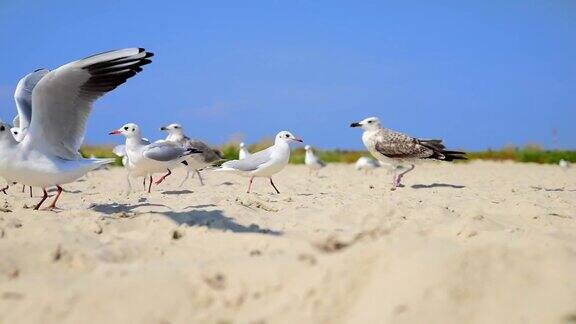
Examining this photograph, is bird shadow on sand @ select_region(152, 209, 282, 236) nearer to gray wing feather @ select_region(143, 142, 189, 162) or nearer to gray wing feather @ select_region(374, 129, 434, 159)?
gray wing feather @ select_region(143, 142, 189, 162)

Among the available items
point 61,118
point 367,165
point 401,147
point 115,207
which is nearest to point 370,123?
point 401,147

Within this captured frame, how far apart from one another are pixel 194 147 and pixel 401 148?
3876mm

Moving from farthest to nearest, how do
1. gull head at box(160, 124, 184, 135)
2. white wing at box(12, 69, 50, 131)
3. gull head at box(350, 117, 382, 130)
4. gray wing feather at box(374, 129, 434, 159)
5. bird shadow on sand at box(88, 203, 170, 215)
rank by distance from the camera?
gull head at box(160, 124, 184, 135)
gull head at box(350, 117, 382, 130)
gray wing feather at box(374, 129, 434, 159)
white wing at box(12, 69, 50, 131)
bird shadow on sand at box(88, 203, 170, 215)

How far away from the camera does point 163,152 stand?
9.36 m

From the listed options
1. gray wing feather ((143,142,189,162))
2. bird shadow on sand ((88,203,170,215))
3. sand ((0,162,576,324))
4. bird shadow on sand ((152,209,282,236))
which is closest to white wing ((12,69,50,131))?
bird shadow on sand ((88,203,170,215))

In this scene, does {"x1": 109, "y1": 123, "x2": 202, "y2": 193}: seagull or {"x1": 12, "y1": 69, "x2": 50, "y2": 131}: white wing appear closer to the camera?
{"x1": 12, "y1": 69, "x2": 50, "y2": 131}: white wing

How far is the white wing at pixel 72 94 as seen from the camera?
5.42 m

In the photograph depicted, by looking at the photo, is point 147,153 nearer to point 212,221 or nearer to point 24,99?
point 24,99

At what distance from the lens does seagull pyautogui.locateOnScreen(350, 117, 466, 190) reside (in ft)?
36.0

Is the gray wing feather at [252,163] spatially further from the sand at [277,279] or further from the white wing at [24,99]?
the sand at [277,279]

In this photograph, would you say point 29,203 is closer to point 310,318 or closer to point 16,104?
point 16,104

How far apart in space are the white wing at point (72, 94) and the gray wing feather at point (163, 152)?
300cm

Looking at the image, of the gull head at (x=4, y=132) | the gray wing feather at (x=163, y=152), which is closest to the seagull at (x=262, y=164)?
the gray wing feather at (x=163, y=152)

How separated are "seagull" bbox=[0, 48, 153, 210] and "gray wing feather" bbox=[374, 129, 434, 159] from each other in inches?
245
